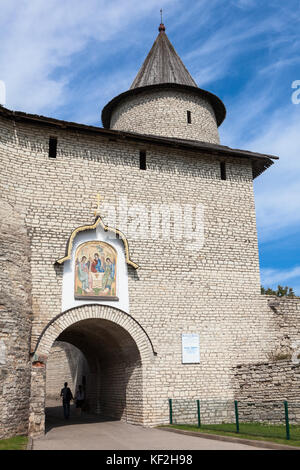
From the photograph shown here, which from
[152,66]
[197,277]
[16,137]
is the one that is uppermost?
[152,66]

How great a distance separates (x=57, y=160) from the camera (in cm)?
1243

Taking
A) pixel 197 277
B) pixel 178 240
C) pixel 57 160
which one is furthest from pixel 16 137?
A: pixel 197 277

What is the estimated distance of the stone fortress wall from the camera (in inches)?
456

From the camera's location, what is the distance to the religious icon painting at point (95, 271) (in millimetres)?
11500

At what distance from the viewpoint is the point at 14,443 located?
8617mm

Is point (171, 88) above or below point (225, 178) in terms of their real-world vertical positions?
above

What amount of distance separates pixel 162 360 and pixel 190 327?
1.23 m

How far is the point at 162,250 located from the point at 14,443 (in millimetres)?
6254

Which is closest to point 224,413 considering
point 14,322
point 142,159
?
point 14,322

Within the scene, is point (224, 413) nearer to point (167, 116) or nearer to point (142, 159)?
point (142, 159)

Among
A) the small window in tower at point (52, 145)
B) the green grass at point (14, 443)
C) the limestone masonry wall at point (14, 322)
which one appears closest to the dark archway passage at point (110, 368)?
the limestone masonry wall at point (14, 322)

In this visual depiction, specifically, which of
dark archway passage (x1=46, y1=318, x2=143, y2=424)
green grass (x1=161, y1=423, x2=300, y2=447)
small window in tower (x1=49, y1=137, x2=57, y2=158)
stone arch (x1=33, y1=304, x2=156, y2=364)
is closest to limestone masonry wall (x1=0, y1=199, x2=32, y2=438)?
stone arch (x1=33, y1=304, x2=156, y2=364)

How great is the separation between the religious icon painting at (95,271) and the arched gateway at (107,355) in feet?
1.21

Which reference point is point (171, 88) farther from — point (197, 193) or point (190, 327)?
point (190, 327)
